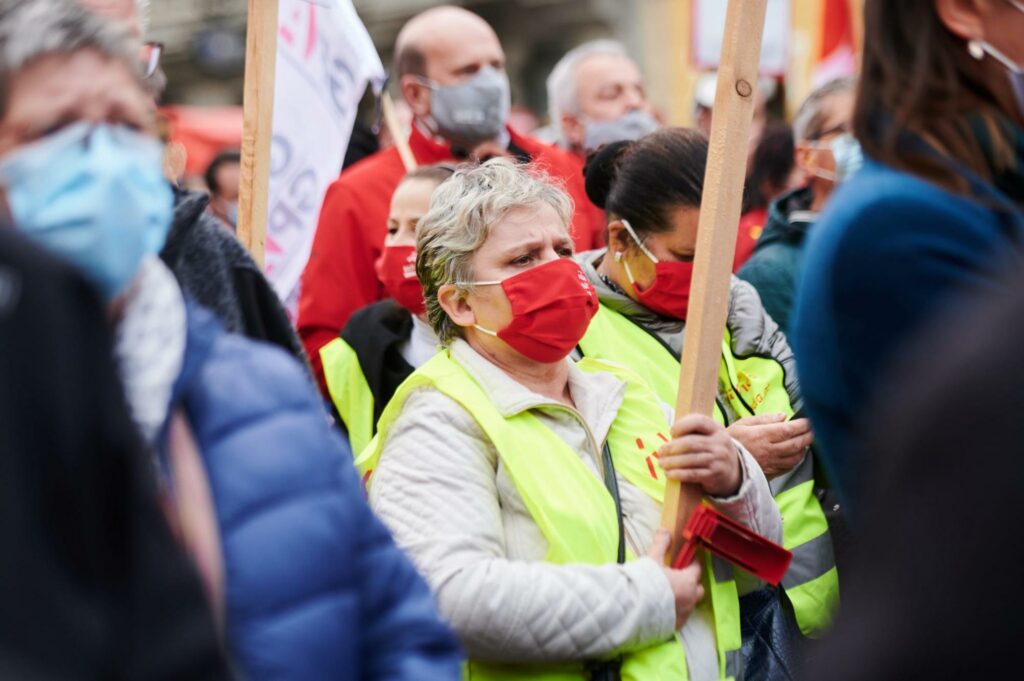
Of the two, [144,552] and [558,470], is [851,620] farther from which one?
[558,470]

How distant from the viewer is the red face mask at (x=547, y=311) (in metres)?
3.34

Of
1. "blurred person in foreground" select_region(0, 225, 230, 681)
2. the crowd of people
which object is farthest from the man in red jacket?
"blurred person in foreground" select_region(0, 225, 230, 681)

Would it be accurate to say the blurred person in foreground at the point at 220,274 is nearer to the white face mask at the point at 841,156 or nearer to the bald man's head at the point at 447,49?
the white face mask at the point at 841,156

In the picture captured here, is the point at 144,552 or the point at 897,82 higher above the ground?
the point at 897,82

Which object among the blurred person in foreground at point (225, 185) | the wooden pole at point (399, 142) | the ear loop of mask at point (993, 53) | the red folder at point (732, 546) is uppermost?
the ear loop of mask at point (993, 53)

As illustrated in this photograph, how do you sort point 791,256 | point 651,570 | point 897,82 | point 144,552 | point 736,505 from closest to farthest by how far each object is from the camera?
point 144,552, point 897,82, point 651,570, point 736,505, point 791,256

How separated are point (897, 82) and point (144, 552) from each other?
1.01 m

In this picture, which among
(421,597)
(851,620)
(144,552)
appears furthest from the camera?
(421,597)

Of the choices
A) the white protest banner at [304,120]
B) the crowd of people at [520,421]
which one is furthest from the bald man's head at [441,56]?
the crowd of people at [520,421]

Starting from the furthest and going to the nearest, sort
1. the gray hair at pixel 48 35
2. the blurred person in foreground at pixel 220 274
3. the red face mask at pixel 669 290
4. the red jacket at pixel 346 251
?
the red jacket at pixel 346 251
the red face mask at pixel 669 290
the blurred person in foreground at pixel 220 274
the gray hair at pixel 48 35

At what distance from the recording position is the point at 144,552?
1300 mm

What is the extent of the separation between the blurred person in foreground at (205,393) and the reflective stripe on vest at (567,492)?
1.02m

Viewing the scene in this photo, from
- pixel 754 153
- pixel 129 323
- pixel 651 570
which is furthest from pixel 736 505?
pixel 754 153

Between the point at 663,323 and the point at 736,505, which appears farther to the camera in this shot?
the point at 663,323
